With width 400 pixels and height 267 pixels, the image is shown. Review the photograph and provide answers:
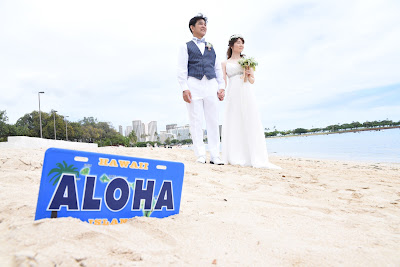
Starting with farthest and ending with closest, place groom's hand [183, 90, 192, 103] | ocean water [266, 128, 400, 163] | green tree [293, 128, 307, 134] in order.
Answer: green tree [293, 128, 307, 134] → ocean water [266, 128, 400, 163] → groom's hand [183, 90, 192, 103]

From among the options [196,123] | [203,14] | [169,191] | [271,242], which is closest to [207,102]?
[196,123]

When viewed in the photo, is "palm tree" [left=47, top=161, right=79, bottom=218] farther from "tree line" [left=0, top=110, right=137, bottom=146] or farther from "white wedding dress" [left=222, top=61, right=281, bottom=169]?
"tree line" [left=0, top=110, right=137, bottom=146]

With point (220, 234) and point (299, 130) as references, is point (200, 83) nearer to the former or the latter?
point (220, 234)

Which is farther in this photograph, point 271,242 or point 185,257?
point 271,242

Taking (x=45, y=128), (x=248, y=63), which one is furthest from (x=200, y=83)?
(x=45, y=128)

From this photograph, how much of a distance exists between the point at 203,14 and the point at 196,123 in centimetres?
191

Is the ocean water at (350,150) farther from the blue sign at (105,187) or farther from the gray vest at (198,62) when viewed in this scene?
the blue sign at (105,187)

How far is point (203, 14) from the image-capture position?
4.39 metres

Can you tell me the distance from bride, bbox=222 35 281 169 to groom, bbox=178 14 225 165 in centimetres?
31

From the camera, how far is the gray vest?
430 centimetres

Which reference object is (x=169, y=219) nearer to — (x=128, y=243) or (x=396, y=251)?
(x=128, y=243)

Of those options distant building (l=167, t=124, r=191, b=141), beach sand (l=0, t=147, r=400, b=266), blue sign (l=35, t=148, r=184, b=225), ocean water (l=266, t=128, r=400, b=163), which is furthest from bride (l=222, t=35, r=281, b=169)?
distant building (l=167, t=124, r=191, b=141)

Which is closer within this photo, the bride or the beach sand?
the beach sand

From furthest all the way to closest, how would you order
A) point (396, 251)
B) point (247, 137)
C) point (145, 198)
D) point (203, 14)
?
point (247, 137) → point (203, 14) → point (145, 198) → point (396, 251)
